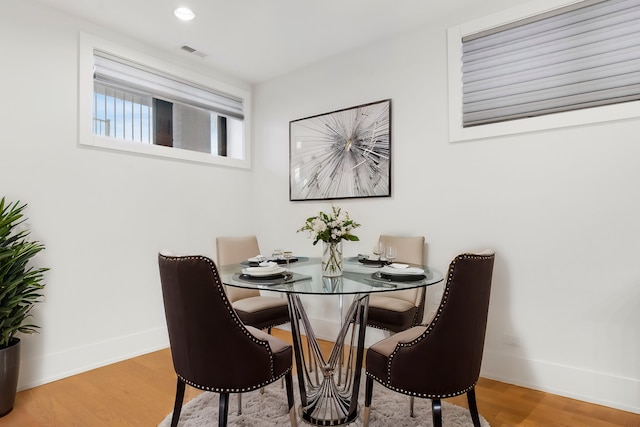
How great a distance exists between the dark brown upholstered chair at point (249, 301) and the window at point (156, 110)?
111 cm

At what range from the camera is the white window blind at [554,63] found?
230 cm

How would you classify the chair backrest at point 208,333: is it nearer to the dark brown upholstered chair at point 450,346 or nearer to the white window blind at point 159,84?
the dark brown upholstered chair at point 450,346

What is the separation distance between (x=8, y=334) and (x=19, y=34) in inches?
82.3

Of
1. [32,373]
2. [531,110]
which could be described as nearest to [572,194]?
[531,110]

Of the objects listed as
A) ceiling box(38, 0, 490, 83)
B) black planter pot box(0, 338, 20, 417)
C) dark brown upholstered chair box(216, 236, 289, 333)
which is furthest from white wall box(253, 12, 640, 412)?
black planter pot box(0, 338, 20, 417)

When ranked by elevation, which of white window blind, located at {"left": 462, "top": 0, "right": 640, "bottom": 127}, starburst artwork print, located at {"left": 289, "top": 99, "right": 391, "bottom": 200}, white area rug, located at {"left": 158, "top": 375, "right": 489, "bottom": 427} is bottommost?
white area rug, located at {"left": 158, "top": 375, "right": 489, "bottom": 427}

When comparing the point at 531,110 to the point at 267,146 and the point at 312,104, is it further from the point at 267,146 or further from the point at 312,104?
the point at 267,146

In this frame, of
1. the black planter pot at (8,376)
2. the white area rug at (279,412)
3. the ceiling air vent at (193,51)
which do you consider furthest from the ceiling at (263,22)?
the white area rug at (279,412)

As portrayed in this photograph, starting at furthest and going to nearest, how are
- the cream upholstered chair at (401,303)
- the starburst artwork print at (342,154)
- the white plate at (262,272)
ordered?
the starburst artwork print at (342,154), the cream upholstered chair at (401,303), the white plate at (262,272)

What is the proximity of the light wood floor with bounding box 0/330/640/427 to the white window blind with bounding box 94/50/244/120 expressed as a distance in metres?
2.44

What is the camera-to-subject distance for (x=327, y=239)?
2.13 meters

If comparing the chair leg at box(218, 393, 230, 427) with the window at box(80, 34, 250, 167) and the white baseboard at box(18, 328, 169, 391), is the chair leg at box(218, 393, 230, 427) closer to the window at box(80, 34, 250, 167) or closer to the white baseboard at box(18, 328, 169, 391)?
the white baseboard at box(18, 328, 169, 391)

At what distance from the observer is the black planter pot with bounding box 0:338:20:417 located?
2180mm

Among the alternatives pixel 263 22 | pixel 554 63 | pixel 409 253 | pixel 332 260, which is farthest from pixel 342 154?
pixel 554 63
